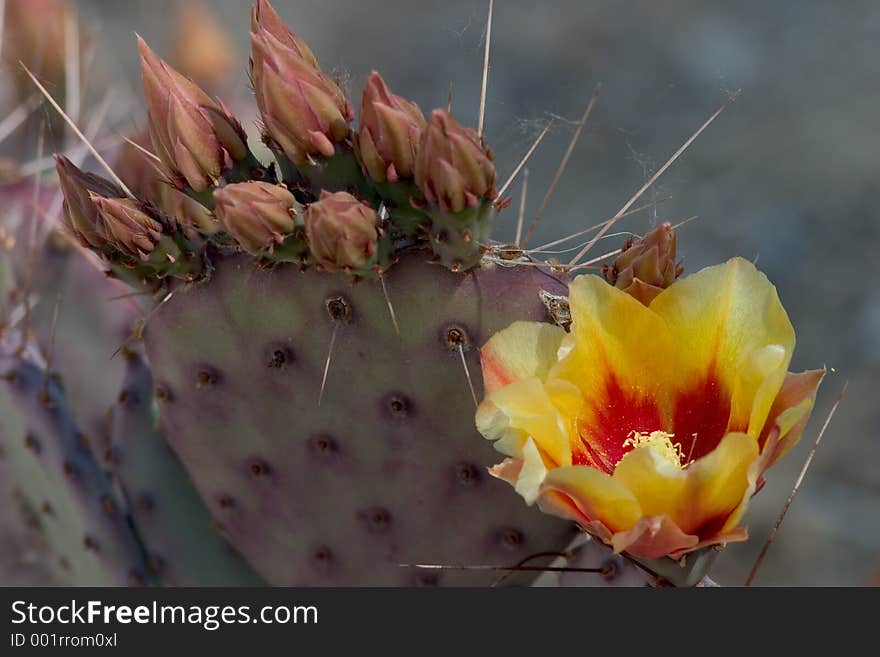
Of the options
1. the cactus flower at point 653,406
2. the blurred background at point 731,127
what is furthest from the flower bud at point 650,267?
the blurred background at point 731,127

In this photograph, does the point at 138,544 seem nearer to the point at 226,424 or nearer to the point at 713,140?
the point at 226,424

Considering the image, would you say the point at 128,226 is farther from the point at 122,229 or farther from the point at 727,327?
the point at 727,327

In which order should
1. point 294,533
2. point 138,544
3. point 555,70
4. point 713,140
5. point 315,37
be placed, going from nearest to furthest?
point 294,533, point 138,544, point 713,140, point 555,70, point 315,37

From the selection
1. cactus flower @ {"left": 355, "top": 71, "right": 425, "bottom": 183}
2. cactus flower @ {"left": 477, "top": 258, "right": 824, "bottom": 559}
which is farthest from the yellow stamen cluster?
cactus flower @ {"left": 355, "top": 71, "right": 425, "bottom": 183}

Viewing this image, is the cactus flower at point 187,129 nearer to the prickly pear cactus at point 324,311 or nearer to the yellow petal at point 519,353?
the prickly pear cactus at point 324,311

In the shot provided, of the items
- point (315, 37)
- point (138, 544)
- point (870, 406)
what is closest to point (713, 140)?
point (870, 406)

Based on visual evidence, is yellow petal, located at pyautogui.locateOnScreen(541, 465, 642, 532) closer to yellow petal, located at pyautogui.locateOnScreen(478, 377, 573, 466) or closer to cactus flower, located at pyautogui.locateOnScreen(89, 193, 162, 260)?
yellow petal, located at pyautogui.locateOnScreen(478, 377, 573, 466)
